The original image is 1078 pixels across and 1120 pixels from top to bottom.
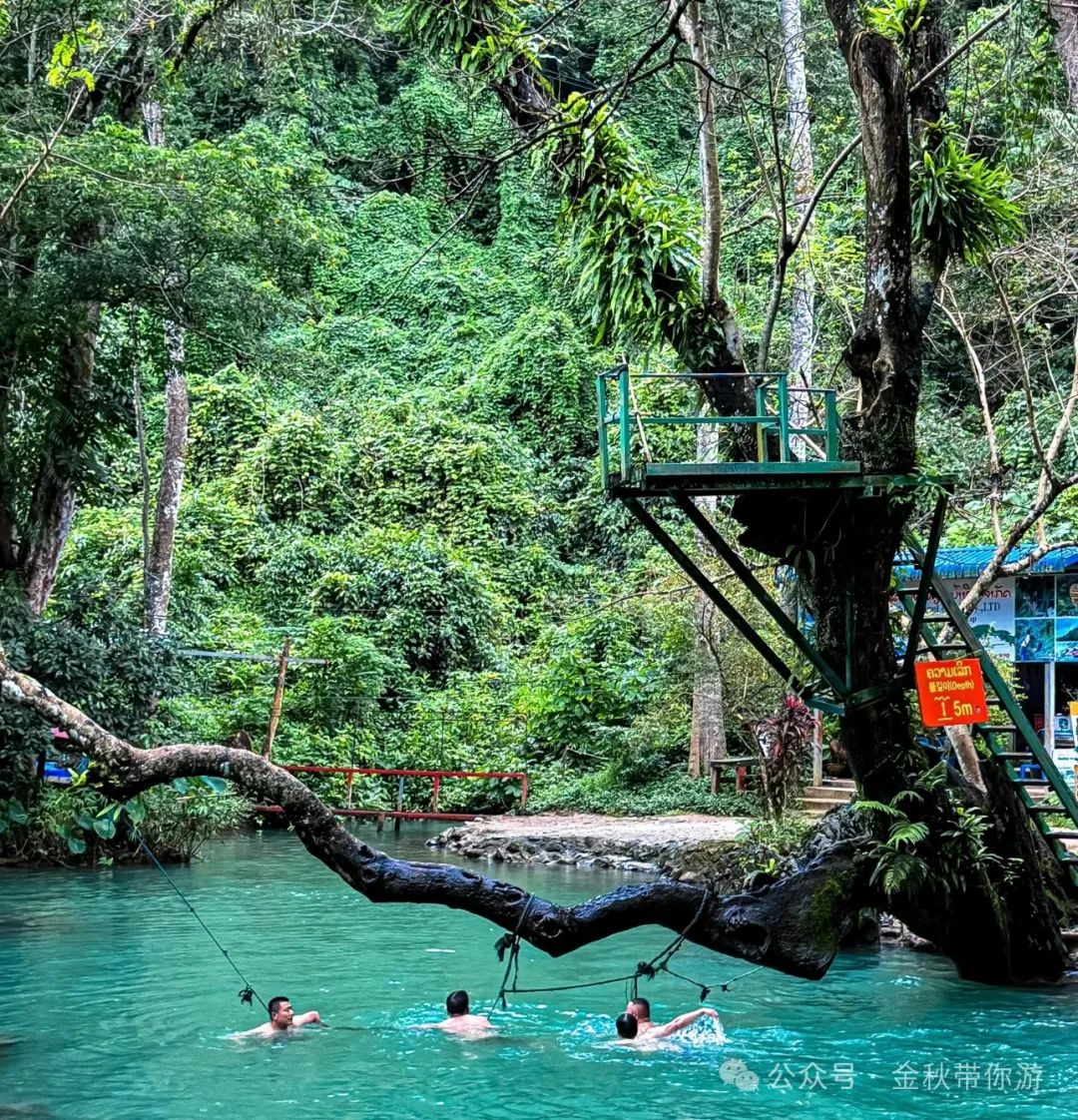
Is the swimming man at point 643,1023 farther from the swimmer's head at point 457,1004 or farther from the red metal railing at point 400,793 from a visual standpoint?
the red metal railing at point 400,793

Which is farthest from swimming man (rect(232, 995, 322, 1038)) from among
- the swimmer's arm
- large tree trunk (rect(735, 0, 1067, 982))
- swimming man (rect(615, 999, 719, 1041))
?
large tree trunk (rect(735, 0, 1067, 982))

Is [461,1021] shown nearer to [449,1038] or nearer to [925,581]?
[449,1038]

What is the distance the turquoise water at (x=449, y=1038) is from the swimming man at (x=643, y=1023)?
5.0 inches

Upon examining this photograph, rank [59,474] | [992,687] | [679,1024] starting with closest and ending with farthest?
[679,1024], [992,687], [59,474]

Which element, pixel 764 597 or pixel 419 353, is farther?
pixel 419 353

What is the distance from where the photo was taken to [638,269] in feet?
37.3

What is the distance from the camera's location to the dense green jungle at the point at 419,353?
41.2 ft

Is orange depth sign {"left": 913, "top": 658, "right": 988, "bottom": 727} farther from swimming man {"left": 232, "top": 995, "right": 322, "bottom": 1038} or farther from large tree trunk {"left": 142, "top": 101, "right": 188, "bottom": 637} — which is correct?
large tree trunk {"left": 142, "top": 101, "right": 188, "bottom": 637}

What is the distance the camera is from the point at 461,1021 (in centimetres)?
996

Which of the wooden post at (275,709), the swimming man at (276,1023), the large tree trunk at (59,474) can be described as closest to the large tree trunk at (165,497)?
the wooden post at (275,709)

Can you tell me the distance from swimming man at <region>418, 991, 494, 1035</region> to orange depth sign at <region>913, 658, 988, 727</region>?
13.0ft

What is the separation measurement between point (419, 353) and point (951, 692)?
3040cm

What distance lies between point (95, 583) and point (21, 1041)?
9349 mm

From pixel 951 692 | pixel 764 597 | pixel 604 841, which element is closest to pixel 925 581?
pixel 951 692
